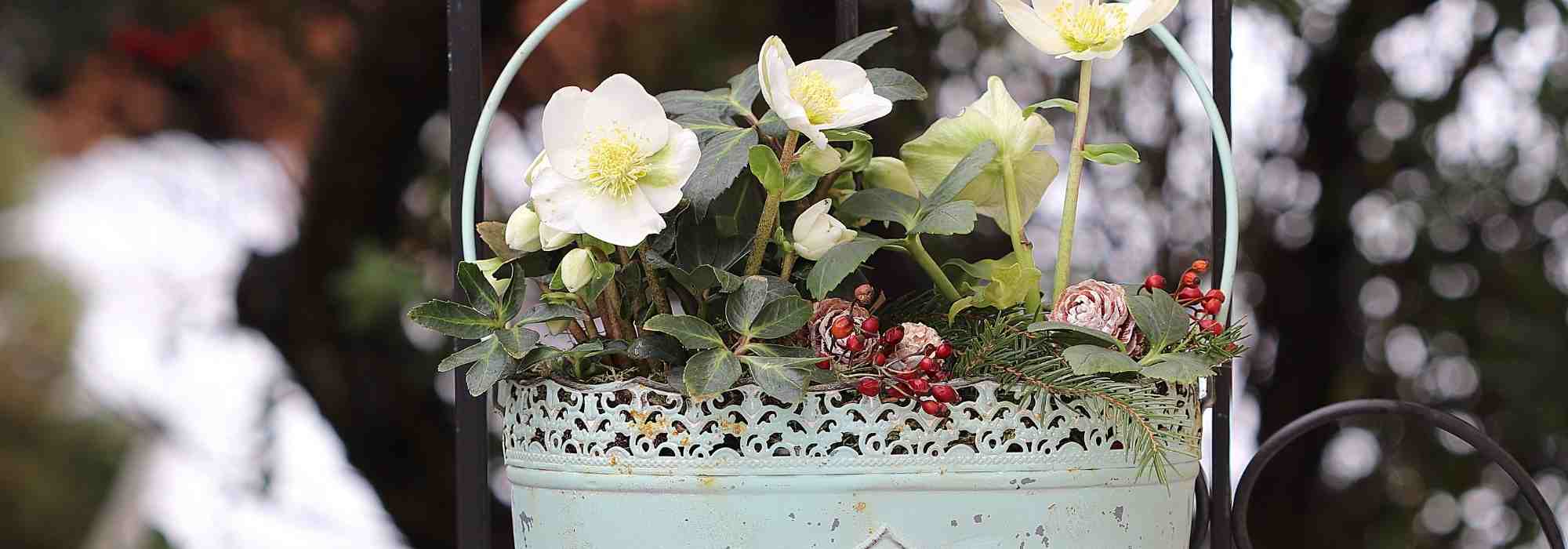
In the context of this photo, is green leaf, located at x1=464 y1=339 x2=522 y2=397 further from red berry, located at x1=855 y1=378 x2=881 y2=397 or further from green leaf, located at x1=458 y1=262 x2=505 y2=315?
red berry, located at x1=855 y1=378 x2=881 y2=397

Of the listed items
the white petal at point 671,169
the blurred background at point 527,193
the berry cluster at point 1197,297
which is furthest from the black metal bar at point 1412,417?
the blurred background at point 527,193

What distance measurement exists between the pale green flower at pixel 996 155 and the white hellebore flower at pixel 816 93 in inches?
2.4

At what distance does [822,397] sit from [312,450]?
1.00 metres

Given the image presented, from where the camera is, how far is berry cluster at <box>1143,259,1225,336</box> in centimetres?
52

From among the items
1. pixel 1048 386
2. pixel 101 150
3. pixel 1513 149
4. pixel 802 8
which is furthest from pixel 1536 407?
pixel 101 150

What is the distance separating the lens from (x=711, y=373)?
46 cm

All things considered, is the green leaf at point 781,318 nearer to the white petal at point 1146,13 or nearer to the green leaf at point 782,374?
the green leaf at point 782,374

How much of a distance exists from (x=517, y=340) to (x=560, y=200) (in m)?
0.06

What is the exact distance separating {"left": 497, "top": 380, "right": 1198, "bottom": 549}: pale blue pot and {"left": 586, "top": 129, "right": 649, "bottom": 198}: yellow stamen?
8cm

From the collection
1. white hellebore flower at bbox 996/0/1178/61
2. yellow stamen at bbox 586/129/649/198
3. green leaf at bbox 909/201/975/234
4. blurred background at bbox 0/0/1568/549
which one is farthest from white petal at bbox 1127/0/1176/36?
blurred background at bbox 0/0/1568/549

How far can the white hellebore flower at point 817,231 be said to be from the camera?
52 centimetres

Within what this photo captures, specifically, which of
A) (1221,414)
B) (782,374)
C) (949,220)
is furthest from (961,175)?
(1221,414)

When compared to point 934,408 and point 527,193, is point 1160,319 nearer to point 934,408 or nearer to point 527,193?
point 934,408

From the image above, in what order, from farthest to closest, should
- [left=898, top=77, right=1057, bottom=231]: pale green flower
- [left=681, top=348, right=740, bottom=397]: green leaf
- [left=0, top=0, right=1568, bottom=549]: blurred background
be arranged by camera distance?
[left=0, top=0, right=1568, bottom=549]: blurred background, [left=898, top=77, right=1057, bottom=231]: pale green flower, [left=681, top=348, right=740, bottom=397]: green leaf
